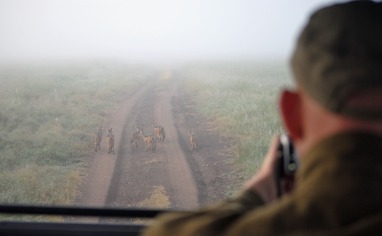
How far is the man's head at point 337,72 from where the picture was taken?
0.76m

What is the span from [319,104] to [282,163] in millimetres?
238

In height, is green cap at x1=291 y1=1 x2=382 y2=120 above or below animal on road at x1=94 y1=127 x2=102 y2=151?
above

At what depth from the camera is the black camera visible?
3.25 ft

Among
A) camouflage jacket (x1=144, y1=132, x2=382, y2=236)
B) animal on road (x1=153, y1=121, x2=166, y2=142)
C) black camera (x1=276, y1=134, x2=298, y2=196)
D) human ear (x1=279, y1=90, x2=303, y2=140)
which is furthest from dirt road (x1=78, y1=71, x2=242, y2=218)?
camouflage jacket (x1=144, y1=132, x2=382, y2=236)

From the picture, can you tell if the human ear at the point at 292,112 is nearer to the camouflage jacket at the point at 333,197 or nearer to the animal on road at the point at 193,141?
the camouflage jacket at the point at 333,197

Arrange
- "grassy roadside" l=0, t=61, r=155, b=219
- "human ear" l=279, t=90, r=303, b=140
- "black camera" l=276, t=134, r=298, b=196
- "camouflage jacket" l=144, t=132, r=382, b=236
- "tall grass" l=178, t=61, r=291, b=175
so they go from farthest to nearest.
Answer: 1. "grassy roadside" l=0, t=61, r=155, b=219
2. "tall grass" l=178, t=61, r=291, b=175
3. "black camera" l=276, t=134, r=298, b=196
4. "human ear" l=279, t=90, r=303, b=140
5. "camouflage jacket" l=144, t=132, r=382, b=236

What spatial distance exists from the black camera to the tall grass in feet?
3.70

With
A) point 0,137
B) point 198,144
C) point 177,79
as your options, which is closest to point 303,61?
point 198,144

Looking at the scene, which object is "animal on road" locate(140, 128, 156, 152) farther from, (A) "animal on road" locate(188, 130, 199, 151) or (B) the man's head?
(B) the man's head

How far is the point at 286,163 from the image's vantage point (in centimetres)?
100

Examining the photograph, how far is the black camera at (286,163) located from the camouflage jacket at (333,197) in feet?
0.64

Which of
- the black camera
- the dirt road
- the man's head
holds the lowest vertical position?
the dirt road

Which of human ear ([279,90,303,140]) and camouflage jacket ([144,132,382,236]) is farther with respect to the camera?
human ear ([279,90,303,140])

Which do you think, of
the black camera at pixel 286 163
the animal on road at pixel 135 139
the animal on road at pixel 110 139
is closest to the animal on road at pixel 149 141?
the animal on road at pixel 135 139
